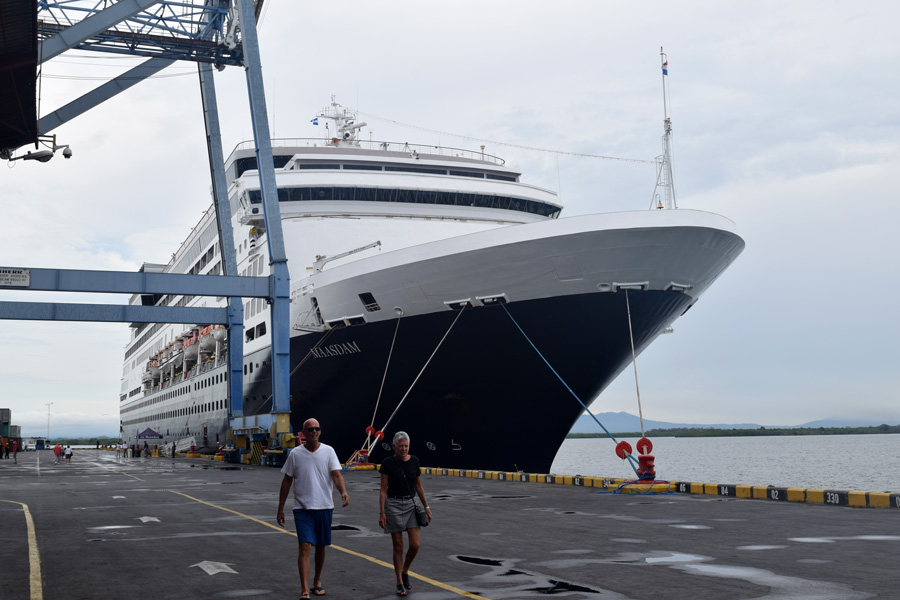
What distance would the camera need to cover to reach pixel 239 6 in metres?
28.9

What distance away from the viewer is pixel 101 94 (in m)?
29.7

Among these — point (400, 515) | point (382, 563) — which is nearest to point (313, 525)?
point (400, 515)

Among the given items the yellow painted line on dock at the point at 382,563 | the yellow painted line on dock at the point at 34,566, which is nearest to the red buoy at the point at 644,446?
the yellow painted line on dock at the point at 382,563

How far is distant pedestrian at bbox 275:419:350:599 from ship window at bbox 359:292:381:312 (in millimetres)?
16020

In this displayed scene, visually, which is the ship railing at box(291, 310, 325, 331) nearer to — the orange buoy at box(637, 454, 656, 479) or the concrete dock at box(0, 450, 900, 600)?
the concrete dock at box(0, 450, 900, 600)

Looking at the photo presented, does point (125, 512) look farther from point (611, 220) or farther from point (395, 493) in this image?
point (611, 220)


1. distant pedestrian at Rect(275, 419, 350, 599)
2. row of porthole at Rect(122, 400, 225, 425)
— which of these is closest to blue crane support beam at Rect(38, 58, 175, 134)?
row of porthole at Rect(122, 400, 225, 425)

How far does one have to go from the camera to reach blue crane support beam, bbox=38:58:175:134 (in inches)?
1087

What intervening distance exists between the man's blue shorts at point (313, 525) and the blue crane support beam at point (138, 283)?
2037 centimetres

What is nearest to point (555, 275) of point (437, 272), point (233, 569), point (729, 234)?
point (437, 272)

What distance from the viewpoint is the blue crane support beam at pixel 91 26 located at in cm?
2203

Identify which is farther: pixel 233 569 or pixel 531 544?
pixel 531 544

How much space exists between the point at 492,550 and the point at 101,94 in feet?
85.4

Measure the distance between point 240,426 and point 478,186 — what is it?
12.8 m
